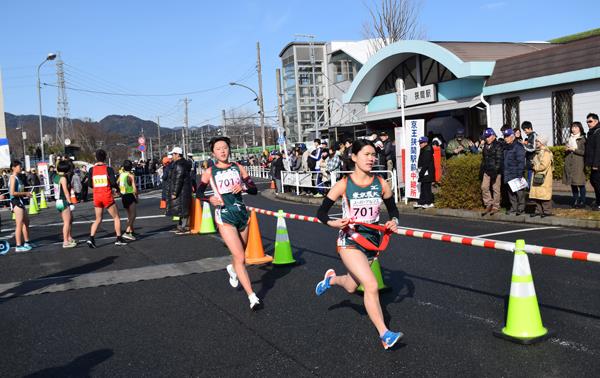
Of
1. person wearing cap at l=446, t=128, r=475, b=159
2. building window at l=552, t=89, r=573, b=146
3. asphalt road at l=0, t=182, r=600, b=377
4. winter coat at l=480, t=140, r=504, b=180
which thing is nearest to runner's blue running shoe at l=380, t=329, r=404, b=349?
asphalt road at l=0, t=182, r=600, b=377

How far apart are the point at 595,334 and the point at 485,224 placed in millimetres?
7200

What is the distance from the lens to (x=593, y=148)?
1132 centimetres

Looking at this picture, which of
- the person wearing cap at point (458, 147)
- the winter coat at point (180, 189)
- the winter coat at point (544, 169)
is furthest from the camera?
the person wearing cap at point (458, 147)

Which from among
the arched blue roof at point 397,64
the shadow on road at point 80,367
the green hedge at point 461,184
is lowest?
the shadow on road at point 80,367

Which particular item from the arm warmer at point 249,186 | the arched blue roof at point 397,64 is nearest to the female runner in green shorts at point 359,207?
the arm warmer at point 249,186

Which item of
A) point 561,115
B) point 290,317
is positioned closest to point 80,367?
point 290,317

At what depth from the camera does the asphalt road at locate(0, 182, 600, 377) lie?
4574 millimetres

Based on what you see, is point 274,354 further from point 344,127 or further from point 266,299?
point 344,127

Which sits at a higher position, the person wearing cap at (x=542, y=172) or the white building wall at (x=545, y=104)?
the white building wall at (x=545, y=104)

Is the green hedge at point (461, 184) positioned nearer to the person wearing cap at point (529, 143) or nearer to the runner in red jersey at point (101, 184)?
the person wearing cap at point (529, 143)

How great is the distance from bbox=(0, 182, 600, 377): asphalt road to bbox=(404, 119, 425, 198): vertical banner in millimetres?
5379

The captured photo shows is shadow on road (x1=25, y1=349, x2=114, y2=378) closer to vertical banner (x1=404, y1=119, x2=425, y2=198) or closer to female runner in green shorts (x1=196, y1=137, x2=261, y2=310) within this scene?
female runner in green shorts (x1=196, y1=137, x2=261, y2=310)

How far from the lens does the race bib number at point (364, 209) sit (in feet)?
16.8

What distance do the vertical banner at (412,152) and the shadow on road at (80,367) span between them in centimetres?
1135
